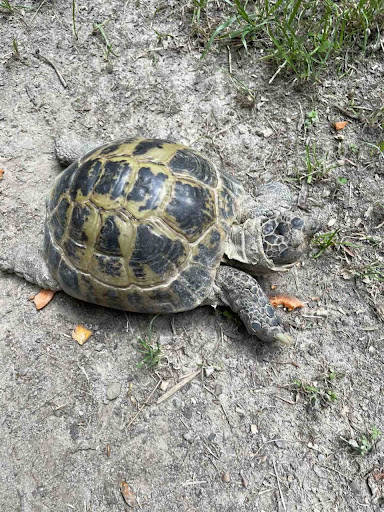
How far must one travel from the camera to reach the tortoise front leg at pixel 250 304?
2.96 m

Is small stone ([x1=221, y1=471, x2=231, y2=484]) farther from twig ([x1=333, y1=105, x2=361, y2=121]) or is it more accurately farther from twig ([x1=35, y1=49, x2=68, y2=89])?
twig ([x1=35, y1=49, x2=68, y2=89])

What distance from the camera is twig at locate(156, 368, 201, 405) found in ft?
10.0

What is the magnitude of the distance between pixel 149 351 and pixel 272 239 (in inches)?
49.8

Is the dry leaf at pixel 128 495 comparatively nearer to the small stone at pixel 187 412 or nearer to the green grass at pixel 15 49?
the small stone at pixel 187 412

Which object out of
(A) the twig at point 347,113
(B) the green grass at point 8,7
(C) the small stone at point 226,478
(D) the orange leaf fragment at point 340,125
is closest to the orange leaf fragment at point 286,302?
(C) the small stone at point 226,478

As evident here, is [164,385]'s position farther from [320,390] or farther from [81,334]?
[320,390]

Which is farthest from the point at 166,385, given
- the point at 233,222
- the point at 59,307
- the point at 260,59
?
the point at 260,59

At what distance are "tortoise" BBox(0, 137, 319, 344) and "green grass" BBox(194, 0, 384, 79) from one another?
154 cm

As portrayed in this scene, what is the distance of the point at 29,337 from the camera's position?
10.7 ft

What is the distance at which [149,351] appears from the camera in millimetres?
3068

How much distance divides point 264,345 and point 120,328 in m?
1.17

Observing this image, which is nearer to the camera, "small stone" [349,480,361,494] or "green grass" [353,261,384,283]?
"small stone" [349,480,361,494]

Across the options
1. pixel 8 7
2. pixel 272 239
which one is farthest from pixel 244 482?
pixel 8 7

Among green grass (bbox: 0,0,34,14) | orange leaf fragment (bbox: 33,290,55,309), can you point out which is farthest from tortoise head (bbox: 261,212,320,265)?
green grass (bbox: 0,0,34,14)
